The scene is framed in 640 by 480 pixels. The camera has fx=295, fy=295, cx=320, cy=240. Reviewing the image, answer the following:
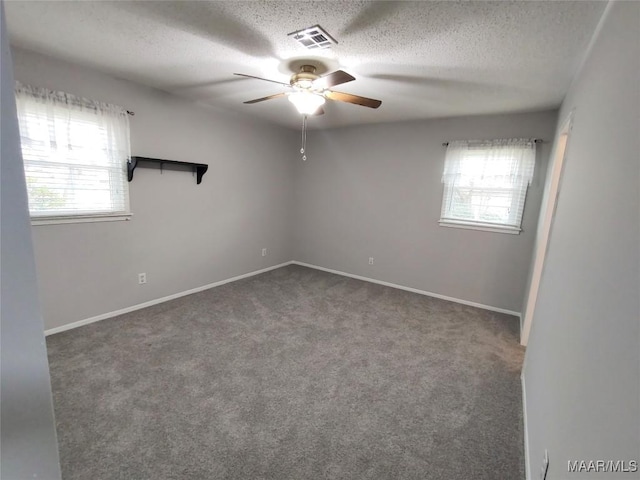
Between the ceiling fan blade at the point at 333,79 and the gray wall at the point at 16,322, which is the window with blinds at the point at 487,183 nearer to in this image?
the ceiling fan blade at the point at 333,79

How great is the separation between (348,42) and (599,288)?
73.9 inches

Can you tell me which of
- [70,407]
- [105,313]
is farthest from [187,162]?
[70,407]

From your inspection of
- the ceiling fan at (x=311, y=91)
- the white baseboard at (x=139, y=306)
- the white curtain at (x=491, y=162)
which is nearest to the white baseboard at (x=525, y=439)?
the white curtain at (x=491, y=162)

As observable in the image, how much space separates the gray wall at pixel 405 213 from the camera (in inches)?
138

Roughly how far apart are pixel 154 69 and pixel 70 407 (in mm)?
2599

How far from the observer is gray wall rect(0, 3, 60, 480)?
47 cm

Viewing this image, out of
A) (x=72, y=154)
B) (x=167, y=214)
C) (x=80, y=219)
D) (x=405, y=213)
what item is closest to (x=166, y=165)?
(x=167, y=214)

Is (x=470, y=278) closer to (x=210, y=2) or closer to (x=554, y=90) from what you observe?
(x=554, y=90)

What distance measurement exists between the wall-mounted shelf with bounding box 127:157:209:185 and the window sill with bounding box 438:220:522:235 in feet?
10.3

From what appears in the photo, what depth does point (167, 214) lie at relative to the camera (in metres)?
3.41

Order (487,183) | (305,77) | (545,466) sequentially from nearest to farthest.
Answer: (545,466)
(305,77)
(487,183)

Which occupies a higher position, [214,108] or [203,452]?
[214,108]

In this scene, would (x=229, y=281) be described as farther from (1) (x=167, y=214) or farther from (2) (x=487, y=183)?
(2) (x=487, y=183)

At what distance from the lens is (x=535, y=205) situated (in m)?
3.30
